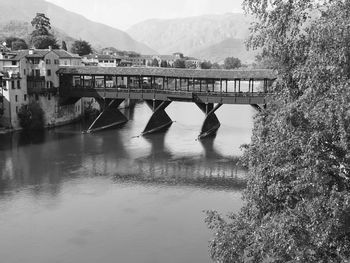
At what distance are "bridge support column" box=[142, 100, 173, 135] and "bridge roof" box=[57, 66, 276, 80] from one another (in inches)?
162

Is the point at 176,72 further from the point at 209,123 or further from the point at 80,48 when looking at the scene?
the point at 80,48

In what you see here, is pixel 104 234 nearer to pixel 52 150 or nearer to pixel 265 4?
pixel 265 4

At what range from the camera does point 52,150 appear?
162 feet

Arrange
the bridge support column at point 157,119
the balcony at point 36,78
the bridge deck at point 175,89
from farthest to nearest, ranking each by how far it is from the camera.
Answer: the balcony at point 36,78
the bridge support column at point 157,119
the bridge deck at point 175,89

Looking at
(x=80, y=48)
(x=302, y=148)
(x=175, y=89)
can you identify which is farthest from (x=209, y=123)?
(x=80, y=48)

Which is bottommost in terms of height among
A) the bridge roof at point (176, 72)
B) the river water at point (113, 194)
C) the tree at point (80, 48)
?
the river water at point (113, 194)

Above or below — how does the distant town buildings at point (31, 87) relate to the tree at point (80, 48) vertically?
below

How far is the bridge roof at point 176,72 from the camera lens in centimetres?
5822

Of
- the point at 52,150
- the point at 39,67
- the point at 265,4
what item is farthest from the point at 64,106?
the point at 265,4

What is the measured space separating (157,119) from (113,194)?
29249mm

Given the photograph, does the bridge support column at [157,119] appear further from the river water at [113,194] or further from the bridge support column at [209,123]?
the bridge support column at [209,123]

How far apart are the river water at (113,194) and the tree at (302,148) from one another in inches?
492

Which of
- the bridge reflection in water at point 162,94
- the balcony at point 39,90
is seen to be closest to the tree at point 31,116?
the balcony at point 39,90

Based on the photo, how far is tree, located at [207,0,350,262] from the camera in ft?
35.1
